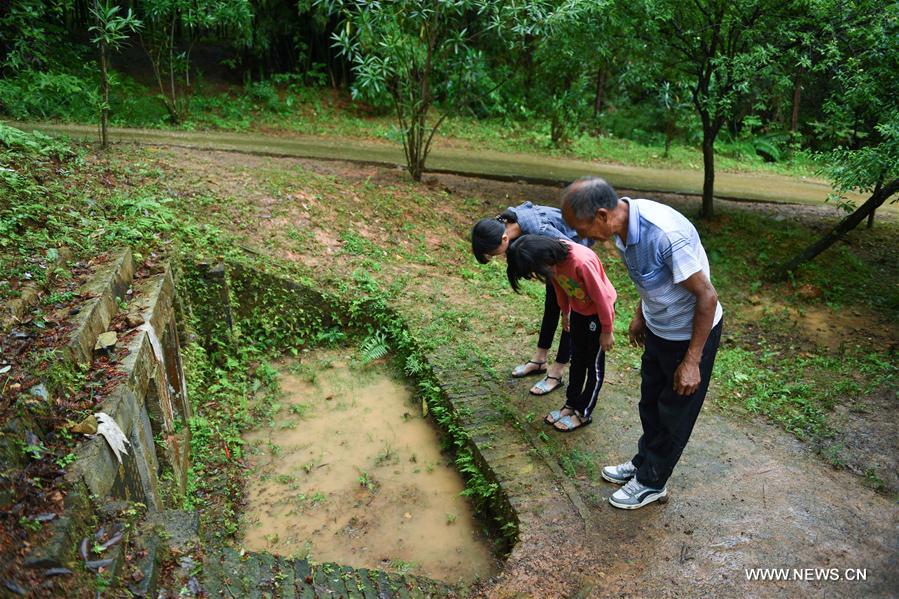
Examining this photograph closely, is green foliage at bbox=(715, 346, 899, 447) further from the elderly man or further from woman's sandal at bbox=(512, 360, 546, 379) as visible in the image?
the elderly man

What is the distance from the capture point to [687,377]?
287cm

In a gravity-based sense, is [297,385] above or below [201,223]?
below

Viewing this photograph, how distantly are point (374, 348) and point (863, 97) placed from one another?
6406 mm

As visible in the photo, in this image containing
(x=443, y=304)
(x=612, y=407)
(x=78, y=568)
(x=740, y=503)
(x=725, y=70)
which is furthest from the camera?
(x=725, y=70)

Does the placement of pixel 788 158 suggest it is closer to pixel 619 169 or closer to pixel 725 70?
pixel 619 169

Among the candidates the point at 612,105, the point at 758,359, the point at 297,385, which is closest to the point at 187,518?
the point at 297,385

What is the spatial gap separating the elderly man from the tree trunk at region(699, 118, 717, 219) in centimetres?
755

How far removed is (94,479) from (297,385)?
9.71ft

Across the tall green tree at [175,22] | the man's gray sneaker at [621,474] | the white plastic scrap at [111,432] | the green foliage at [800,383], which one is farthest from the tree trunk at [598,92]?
the white plastic scrap at [111,432]

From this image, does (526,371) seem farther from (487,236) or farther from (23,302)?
(23,302)

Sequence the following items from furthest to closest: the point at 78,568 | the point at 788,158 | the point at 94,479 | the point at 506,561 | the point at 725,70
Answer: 1. the point at 788,158
2. the point at 725,70
3. the point at 506,561
4. the point at 94,479
5. the point at 78,568

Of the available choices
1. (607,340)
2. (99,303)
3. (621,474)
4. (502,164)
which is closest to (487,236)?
(607,340)

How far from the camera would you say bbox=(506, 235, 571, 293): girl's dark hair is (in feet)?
11.4

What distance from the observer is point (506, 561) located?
10.5ft
